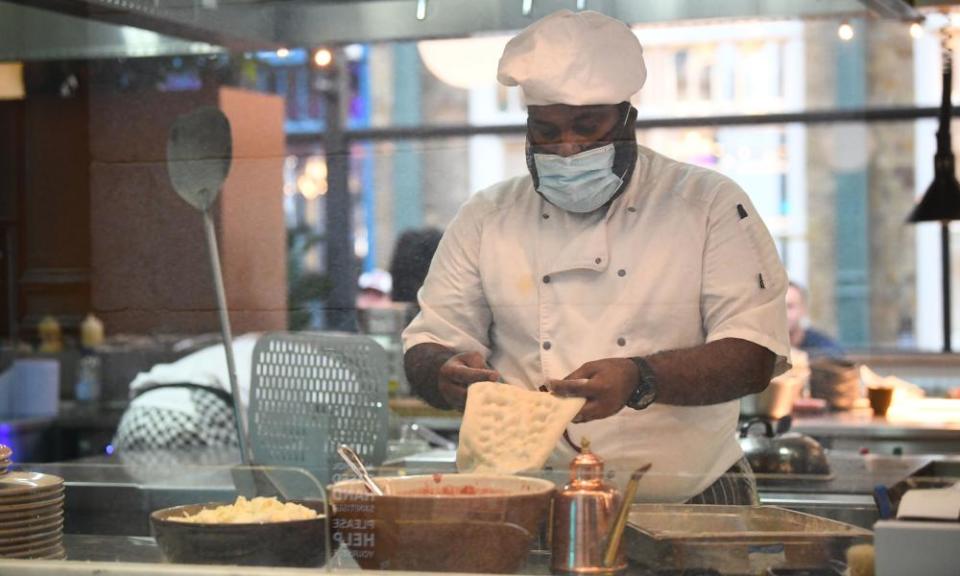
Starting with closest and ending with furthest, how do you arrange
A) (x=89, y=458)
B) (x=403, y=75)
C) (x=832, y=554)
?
1. (x=832, y=554)
2. (x=403, y=75)
3. (x=89, y=458)

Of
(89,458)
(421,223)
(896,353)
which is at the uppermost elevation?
(421,223)

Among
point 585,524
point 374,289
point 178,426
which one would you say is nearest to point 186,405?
point 178,426

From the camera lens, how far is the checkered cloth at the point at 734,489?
221 cm

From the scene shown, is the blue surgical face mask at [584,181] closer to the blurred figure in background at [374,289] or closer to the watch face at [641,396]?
the watch face at [641,396]

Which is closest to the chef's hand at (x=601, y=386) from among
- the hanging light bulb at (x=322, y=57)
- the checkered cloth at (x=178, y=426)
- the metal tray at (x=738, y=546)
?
the metal tray at (x=738, y=546)

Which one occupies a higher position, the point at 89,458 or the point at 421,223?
the point at 421,223

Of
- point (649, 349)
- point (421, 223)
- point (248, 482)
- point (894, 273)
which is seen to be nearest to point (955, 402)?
point (894, 273)

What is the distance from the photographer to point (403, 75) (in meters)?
2.72

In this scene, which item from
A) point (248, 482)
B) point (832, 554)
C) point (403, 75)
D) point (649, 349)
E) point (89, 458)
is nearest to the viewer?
point (832, 554)

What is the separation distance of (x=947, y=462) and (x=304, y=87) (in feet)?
4.31

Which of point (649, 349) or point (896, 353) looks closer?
point (649, 349)

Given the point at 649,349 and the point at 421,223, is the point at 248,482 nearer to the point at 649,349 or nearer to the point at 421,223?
the point at 421,223

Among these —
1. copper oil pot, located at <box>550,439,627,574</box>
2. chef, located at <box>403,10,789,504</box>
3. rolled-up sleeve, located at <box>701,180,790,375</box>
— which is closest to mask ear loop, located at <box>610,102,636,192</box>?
chef, located at <box>403,10,789,504</box>

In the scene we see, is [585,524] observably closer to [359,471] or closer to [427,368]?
[359,471]
